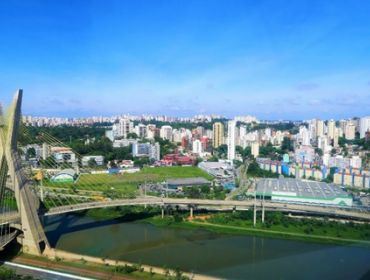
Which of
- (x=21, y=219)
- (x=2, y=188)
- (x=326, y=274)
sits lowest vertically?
(x=326, y=274)

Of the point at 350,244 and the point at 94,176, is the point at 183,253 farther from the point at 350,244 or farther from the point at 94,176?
the point at 94,176

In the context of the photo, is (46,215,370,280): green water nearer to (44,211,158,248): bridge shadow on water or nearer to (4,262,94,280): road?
(44,211,158,248): bridge shadow on water

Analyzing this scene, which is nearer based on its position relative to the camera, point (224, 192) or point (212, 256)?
point (212, 256)

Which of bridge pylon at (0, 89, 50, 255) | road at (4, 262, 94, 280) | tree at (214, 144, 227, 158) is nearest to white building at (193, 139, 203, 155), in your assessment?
tree at (214, 144, 227, 158)

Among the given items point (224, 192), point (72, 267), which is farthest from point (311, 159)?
point (72, 267)

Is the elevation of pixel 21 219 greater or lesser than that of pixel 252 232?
greater

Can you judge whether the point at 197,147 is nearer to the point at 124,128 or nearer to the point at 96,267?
the point at 124,128

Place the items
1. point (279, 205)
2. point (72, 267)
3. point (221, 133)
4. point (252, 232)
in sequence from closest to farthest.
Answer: point (72, 267) → point (252, 232) → point (279, 205) → point (221, 133)

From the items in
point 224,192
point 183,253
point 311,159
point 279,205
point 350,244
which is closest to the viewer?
point 183,253
